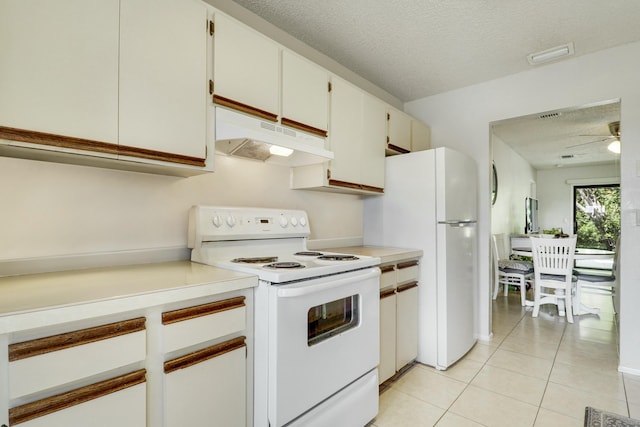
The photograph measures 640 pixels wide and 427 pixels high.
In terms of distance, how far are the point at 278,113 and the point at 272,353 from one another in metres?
1.29

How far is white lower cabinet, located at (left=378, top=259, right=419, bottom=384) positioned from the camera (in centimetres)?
215

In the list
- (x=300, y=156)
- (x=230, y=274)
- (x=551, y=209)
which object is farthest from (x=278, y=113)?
(x=551, y=209)

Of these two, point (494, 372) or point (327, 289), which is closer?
point (327, 289)

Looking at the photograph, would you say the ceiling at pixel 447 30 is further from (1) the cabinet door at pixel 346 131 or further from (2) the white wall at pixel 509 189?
(2) the white wall at pixel 509 189

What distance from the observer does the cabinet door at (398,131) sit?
9.21 ft

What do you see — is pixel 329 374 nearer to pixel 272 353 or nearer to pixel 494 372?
pixel 272 353

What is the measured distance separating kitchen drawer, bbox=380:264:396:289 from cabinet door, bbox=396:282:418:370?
0.44ft

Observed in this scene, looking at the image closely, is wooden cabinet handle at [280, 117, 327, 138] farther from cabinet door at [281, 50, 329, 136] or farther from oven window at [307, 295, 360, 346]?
oven window at [307, 295, 360, 346]

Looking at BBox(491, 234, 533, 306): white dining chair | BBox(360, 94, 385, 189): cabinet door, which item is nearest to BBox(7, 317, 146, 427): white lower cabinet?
BBox(360, 94, 385, 189): cabinet door

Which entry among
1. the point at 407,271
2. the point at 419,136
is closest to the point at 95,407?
the point at 407,271

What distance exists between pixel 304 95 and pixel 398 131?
119 centimetres

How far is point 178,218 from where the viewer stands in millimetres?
1747

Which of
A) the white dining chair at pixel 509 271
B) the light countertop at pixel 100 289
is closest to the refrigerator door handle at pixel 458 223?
the light countertop at pixel 100 289

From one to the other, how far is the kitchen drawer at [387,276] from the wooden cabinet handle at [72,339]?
4.85 feet
